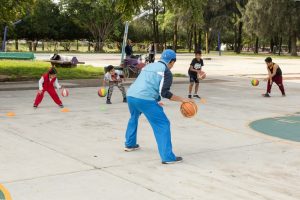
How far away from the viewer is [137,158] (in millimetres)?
7801

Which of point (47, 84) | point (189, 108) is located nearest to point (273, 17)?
point (47, 84)

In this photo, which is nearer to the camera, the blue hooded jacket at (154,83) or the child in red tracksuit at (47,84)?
the blue hooded jacket at (154,83)

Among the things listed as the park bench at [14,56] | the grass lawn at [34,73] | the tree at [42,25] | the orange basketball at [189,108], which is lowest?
the grass lawn at [34,73]

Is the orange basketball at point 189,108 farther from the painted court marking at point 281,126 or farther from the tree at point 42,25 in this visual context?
the tree at point 42,25

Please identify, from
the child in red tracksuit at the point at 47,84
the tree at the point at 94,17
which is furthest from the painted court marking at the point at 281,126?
the tree at the point at 94,17

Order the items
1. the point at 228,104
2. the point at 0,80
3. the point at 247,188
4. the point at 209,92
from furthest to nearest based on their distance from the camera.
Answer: the point at 0,80
the point at 209,92
the point at 228,104
the point at 247,188

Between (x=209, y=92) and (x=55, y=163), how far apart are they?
37.8 feet

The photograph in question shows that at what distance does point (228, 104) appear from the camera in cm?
1479

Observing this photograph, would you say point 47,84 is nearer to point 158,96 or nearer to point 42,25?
point 158,96

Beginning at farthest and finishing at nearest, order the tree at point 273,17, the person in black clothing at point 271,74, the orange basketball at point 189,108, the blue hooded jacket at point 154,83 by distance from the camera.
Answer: the tree at point 273,17
the person in black clothing at point 271,74
the orange basketball at point 189,108
the blue hooded jacket at point 154,83

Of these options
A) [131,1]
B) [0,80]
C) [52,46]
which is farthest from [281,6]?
[0,80]

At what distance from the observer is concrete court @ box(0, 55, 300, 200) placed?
6094 millimetres

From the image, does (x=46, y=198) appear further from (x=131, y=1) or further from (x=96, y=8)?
(x=96, y=8)

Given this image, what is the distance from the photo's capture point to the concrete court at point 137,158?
6094 mm
